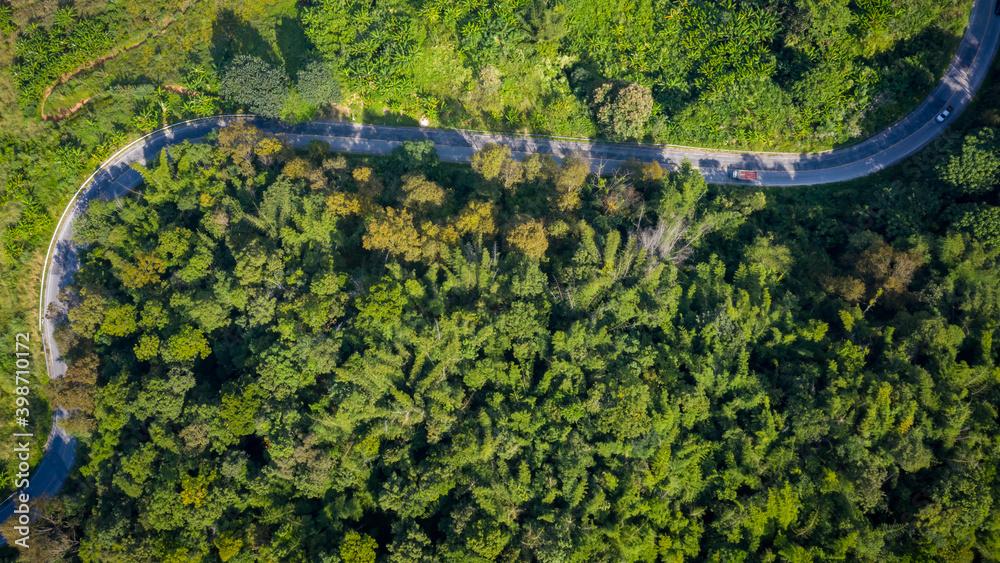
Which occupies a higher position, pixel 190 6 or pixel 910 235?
Result: pixel 190 6

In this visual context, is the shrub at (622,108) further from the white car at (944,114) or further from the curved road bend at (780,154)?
the white car at (944,114)

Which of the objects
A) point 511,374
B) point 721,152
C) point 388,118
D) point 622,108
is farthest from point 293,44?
point 721,152

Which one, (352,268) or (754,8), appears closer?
(352,268)

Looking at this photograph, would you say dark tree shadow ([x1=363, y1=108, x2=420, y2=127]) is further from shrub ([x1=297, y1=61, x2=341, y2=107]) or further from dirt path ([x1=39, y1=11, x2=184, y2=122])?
dirt path ([x1=39, y1=11, x2=184, y2=122])

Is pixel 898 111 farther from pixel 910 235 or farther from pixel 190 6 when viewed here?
pixel 190 6

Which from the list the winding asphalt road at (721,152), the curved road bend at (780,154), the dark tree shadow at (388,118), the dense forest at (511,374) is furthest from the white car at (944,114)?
the dark tree shadow at (388,118)

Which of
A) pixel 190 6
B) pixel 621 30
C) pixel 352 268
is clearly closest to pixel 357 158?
pixel 352 268
